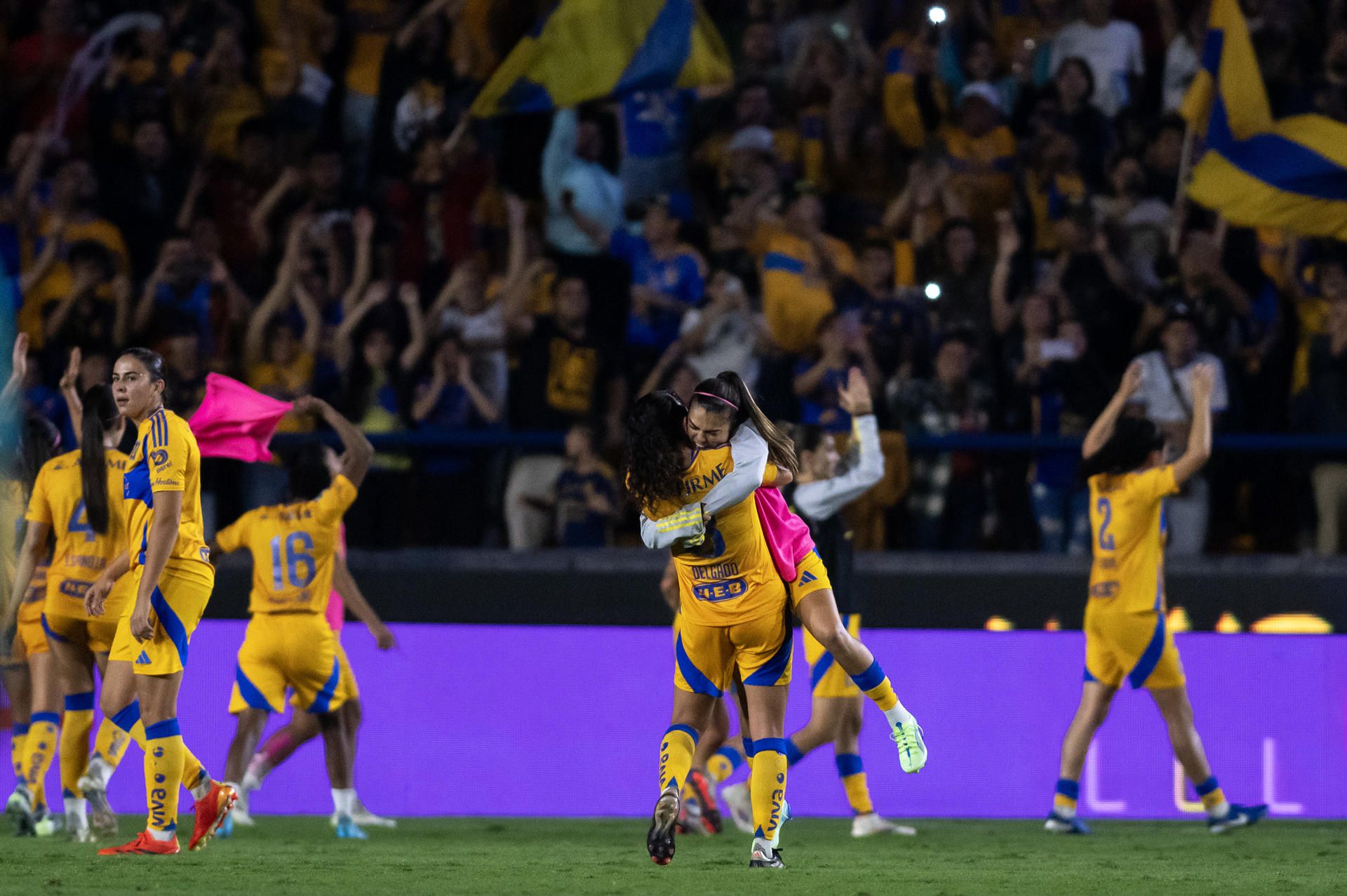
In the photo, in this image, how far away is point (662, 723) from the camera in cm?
1120

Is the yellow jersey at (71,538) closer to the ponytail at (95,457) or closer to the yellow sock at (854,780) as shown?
the ponytail at (95,457)

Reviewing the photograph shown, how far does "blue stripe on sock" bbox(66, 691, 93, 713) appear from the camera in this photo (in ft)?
29.8

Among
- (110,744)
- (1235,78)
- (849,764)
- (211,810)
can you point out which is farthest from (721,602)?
(1235,78)

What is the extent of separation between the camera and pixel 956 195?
12945 millimetres

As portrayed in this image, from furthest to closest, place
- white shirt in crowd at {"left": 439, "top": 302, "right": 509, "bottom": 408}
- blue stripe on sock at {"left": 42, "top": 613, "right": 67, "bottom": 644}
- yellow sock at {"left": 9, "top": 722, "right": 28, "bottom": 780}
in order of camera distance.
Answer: white shirt in crowd at {"left": 439, "top": 302, "right": 509, "bottom": 408}, yellow sock at {"left": 9, "top": 722, "right": 28, "bottom": 780}, blue stripe on sock at {"left": 42, "top": 613, "right": 67, "bottom": 644}

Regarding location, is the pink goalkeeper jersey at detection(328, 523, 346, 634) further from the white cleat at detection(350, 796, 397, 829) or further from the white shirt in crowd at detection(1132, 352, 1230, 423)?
the white shirt in crowd at detection(1132, 352, 1230, 423)

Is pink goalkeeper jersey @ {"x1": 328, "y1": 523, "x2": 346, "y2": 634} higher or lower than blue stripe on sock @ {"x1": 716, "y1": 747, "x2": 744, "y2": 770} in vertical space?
higher

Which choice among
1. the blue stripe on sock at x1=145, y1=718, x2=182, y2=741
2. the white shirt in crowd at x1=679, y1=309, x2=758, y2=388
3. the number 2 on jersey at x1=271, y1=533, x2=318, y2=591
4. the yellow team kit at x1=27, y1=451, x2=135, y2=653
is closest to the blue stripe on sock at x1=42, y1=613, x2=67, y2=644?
the yellow team kit at x1=27, y1=451, x2=135, y2=653

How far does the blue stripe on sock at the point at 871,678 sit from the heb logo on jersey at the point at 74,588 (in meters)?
3.77

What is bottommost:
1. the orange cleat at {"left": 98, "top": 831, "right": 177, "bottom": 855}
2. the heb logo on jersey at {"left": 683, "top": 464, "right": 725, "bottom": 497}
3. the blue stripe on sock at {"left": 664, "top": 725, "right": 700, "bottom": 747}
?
the orange cleat at {"left": 98, "top": 831, "right": 177, "bottom": 855}

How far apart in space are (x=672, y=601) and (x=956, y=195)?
4.40 meters

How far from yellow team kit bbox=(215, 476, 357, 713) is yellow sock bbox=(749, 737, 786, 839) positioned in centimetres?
308

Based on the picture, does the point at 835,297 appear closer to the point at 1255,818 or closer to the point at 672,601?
the point at 672,601

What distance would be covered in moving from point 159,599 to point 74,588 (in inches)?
63.1
